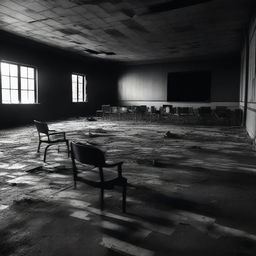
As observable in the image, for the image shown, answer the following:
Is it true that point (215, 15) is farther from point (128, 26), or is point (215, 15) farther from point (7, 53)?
point (7, 53)

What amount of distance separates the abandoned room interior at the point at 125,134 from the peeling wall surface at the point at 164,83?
8cm

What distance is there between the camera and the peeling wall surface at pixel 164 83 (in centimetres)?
1694

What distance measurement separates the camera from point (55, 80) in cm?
1531

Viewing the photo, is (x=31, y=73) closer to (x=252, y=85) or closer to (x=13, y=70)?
(x=13, y=70)

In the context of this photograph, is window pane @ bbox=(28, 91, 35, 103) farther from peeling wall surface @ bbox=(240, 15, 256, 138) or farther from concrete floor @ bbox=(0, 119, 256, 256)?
peeling wall surface @ bbox=(240, 15, 256, 138)

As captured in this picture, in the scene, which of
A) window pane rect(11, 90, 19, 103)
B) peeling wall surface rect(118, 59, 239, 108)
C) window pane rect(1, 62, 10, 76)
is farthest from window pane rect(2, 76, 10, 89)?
peeling wall surface rect(118, 59, 239, 108)

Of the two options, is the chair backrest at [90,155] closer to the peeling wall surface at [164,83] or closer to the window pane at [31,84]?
the window pane at [31,84]

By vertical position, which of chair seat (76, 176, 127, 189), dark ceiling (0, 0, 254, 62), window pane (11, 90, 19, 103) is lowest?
chair seat (76, 176, 127, 189)

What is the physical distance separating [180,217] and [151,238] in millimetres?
555

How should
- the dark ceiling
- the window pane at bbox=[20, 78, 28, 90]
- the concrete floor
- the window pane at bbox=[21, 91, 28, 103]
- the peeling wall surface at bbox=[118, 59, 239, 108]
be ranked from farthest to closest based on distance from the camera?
the peeling wall surface at bbox=[118, 59, 239, 108] → the window pane at bbox=[21, 91, 28, 103] → the window pane at bbox=[20, 78, 28, 90] → the dark ceiling → the concrete floor

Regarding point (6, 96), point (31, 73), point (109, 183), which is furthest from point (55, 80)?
point (109, 183)

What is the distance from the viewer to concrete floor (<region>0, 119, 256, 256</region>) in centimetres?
216

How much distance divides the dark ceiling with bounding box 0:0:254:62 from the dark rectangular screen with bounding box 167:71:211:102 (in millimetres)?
2785

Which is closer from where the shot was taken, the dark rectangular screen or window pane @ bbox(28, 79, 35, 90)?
window pane @ bbox(28, 79, 35, 90)
